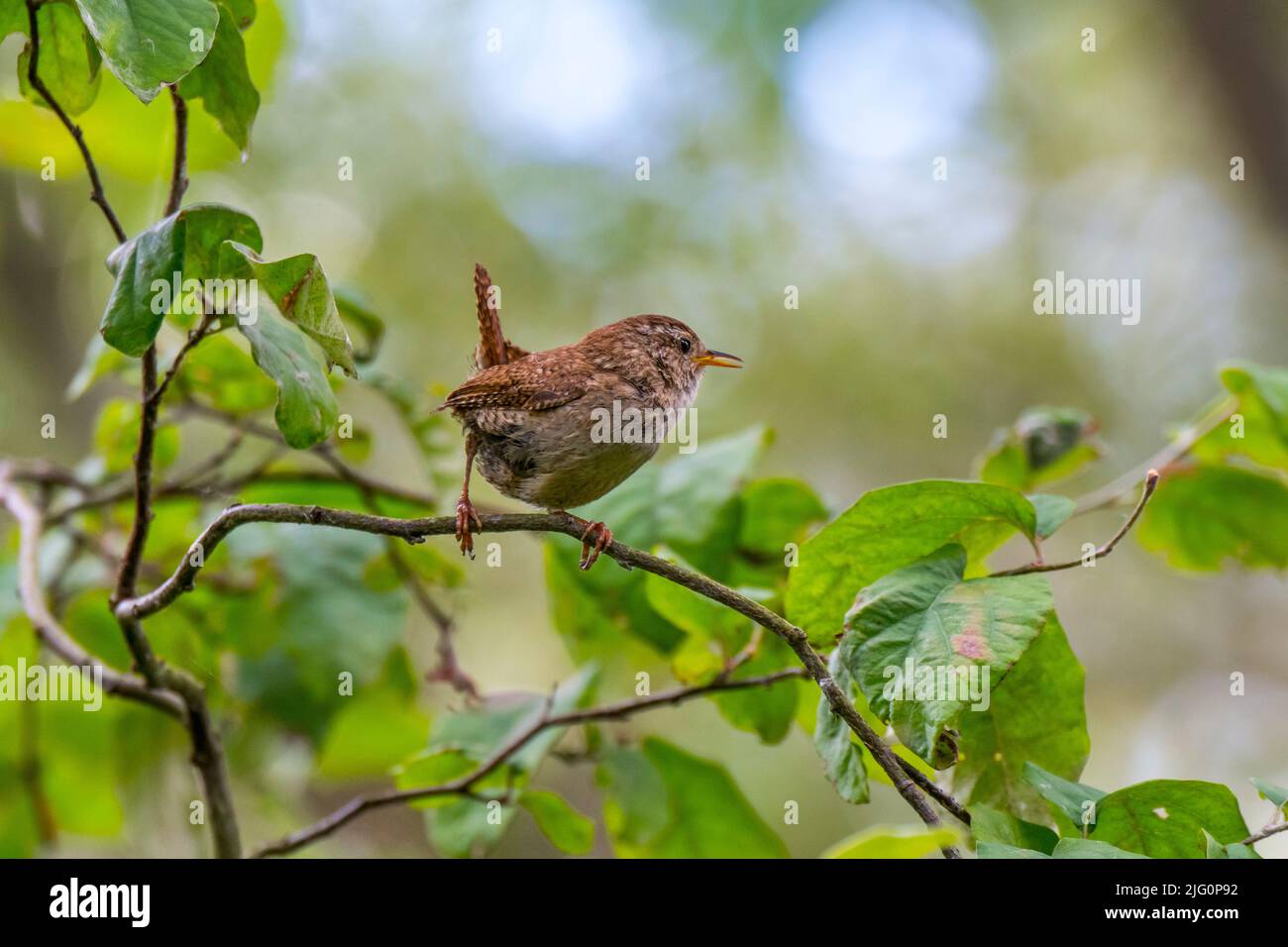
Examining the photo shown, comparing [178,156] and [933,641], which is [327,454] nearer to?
[178,156]

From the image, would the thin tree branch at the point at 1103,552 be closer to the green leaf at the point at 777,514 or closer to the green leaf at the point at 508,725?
the green leaf at the point at 777,514

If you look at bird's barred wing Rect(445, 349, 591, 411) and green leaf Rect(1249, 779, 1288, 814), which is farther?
bird's barred wing Rect(445, 349, 591, 411)

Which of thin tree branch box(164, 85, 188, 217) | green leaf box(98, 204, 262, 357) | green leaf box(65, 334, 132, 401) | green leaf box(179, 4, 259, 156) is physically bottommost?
green leaf box(98, 204, 262, 357)

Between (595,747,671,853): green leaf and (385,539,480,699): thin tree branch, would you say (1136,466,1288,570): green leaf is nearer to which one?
(595,747,671,853): green leaf

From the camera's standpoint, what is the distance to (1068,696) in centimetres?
179

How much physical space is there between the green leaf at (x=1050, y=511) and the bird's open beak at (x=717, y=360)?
1.63 metres

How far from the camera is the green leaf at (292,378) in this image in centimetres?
155

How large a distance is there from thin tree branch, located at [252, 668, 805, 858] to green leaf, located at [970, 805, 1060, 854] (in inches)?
23.9

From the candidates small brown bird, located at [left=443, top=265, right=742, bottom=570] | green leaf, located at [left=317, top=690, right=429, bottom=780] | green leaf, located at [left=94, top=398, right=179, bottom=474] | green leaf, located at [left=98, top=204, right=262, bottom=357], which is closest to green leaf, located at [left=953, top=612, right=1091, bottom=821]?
small brown bird, located at [left=443, top=265, right=742, bottom=570]

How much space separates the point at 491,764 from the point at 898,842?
1.30 metres

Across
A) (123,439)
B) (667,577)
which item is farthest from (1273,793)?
(123,439)

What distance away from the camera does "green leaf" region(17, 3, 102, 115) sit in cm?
179

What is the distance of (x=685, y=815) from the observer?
269 centimetres
